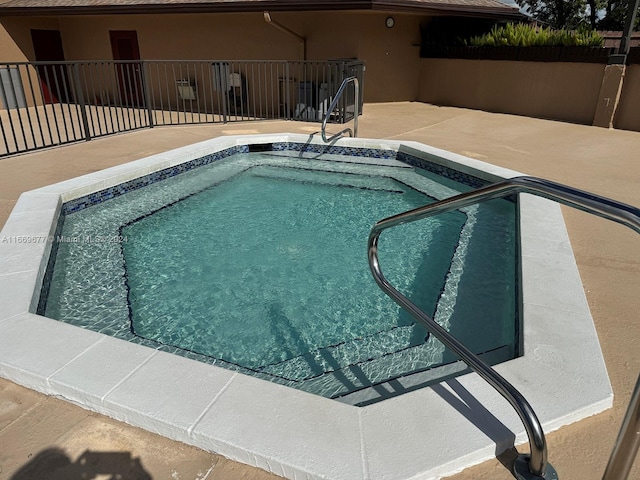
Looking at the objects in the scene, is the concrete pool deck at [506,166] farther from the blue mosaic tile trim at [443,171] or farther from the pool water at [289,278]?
the blue mosaic tile trim at [443,171]

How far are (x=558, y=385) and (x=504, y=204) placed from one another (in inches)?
138

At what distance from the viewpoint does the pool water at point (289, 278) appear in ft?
10.1

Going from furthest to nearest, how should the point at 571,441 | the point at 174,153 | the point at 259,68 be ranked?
the point at 259,68 → the point at 174,153 → the point at 571,441

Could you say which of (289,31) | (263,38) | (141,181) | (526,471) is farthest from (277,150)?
(526,471)

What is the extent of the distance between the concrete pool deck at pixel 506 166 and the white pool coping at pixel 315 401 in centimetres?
7

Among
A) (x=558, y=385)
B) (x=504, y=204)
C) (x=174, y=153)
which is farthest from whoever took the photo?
(x=174, y=153)

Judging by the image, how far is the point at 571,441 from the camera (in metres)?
1.89

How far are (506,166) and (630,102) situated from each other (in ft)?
14.3

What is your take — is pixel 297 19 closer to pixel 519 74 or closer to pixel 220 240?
pixel 519 74

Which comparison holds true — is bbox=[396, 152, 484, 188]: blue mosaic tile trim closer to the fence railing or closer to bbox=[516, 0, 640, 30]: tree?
the fence railing

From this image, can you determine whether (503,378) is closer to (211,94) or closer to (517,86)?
(517,86)

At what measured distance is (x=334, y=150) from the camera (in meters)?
7.68

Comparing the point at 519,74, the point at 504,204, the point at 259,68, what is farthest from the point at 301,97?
the point at 504,204

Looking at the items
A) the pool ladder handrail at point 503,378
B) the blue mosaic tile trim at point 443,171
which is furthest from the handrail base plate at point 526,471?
the blue mosaic tile trim at point 443,171
